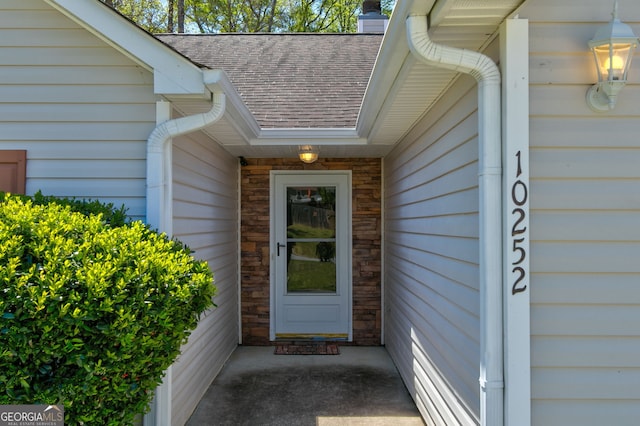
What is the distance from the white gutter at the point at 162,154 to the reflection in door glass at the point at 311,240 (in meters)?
2.69

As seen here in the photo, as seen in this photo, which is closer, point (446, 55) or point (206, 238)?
point (446, 55)

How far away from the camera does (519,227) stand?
1.86m

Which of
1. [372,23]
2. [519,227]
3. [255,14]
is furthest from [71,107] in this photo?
[255,14]

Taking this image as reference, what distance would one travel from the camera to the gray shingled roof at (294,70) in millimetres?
4523

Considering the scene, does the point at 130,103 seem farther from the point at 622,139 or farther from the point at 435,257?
the point at 622,139

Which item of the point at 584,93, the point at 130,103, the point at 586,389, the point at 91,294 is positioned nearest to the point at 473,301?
the point at 586,389

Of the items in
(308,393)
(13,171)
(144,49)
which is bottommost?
(308,393)

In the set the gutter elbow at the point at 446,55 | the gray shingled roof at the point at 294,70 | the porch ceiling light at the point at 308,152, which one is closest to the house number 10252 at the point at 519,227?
the gutter elbow at the point at 446,55

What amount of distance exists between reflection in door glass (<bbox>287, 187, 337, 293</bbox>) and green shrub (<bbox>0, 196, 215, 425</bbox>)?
10.8 ft

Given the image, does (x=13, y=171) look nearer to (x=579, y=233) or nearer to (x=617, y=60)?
(x=579, y=233)

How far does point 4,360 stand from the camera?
175 cm

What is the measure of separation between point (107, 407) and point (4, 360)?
47 centimetres

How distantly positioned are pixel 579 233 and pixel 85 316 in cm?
215

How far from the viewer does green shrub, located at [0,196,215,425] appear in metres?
1.76
